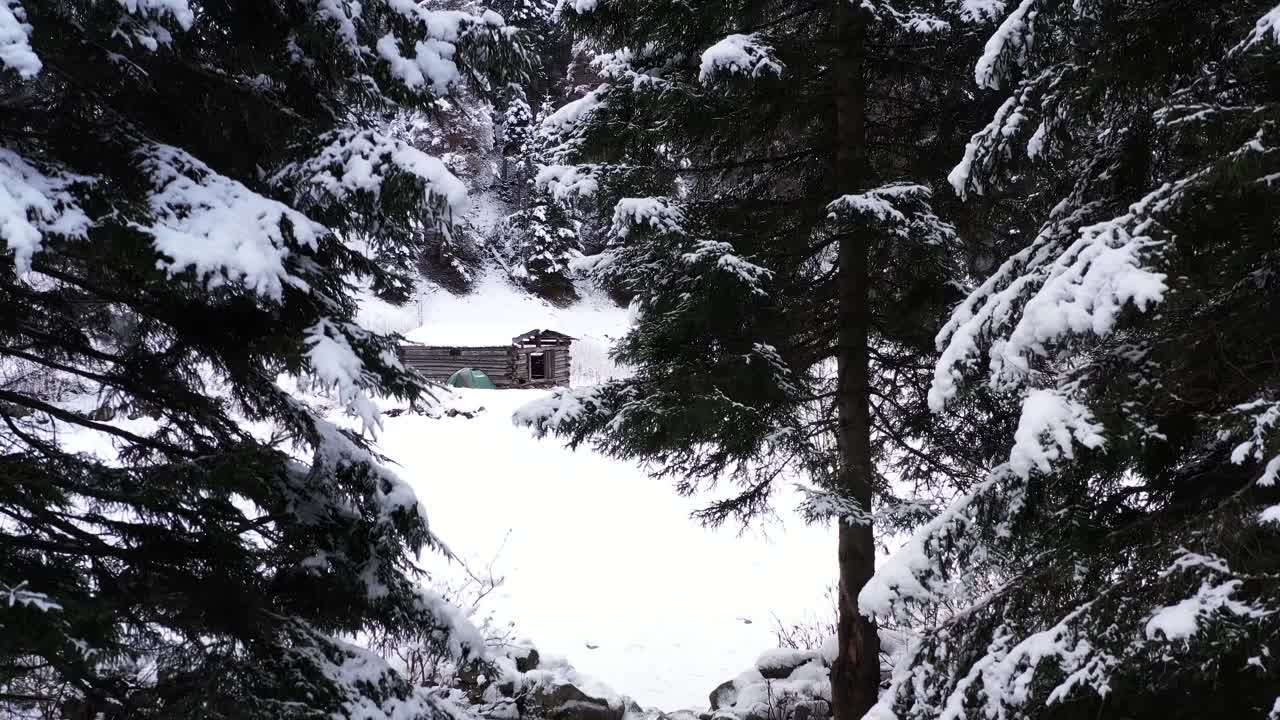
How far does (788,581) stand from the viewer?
11.7 m

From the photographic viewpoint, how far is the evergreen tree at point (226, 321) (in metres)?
2.96

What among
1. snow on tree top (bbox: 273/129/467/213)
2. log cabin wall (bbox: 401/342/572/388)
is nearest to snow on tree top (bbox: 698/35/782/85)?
snow on tree top (bbox: 273/129/467/213)

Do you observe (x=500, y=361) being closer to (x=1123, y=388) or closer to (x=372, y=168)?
(x=372, y=168)

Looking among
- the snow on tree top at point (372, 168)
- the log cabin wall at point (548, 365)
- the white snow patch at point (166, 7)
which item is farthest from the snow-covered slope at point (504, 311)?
the white snow patch at point (166, 7)

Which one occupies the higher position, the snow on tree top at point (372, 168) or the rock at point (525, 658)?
the snow on tree top at point (372, 168)

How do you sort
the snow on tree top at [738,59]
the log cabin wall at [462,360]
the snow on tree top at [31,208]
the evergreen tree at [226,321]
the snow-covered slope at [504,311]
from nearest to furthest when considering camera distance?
1. the snow on tree top at [31,208]
2. the evergreen tree at [226,321]
3. the snow on tree top at [738,59]
4. the log cabin wall at [462,360]
5. the snow-covered slope at [504,311]

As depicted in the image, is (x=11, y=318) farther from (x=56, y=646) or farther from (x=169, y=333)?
(x=56, y=646)

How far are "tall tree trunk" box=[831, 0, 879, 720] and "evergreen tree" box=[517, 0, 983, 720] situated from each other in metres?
0.01

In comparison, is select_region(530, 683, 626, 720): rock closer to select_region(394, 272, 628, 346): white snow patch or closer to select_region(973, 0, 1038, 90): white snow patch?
select_region(973, 0, 1038, 90): white snow patch

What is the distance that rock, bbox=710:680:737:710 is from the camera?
8020 millimetres

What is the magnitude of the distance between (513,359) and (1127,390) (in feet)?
89.2

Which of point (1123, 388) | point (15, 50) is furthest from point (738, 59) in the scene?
point (15, 50)

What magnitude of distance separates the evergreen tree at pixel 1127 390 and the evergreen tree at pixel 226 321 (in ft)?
7.30

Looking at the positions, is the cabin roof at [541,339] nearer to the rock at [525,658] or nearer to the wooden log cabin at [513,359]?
the wooden log cabin at [513,359]
